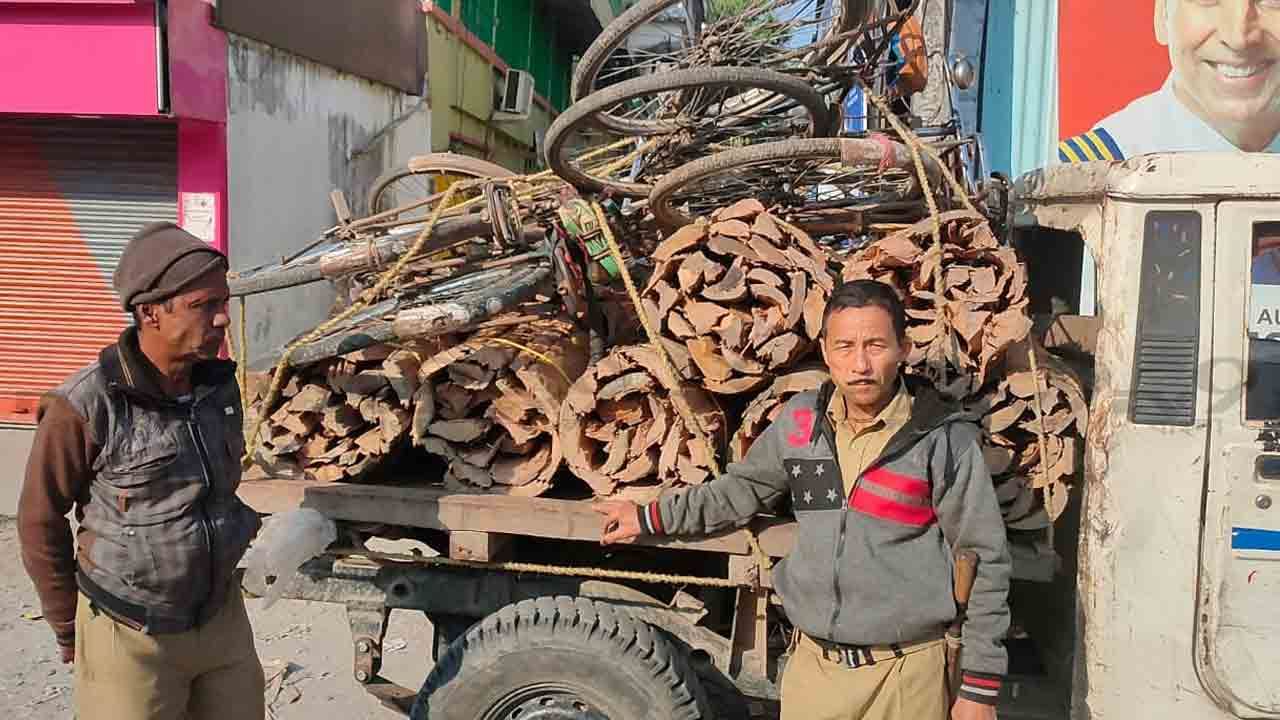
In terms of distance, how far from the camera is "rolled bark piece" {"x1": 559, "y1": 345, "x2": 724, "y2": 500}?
2633mm

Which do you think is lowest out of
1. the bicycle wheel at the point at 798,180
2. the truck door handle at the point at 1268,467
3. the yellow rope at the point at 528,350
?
the truck door handle at the point at 1268,467

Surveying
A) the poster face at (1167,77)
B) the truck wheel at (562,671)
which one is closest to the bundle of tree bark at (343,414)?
the truck wheel at (562,671)

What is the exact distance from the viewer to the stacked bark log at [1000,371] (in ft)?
8.05

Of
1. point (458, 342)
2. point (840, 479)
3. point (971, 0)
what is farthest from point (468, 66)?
point (840, 479)

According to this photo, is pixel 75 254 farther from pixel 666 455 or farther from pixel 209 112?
pixel 666 455

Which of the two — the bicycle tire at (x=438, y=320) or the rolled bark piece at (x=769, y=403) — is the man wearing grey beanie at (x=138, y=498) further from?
the rolled bark piece at (x=769, y=403)

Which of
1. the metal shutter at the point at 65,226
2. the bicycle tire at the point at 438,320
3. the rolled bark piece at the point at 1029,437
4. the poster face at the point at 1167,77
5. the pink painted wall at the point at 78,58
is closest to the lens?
the rolled bark piece at the point at 1029,437

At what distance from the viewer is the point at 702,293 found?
262cm

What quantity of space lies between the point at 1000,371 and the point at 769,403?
63 cm

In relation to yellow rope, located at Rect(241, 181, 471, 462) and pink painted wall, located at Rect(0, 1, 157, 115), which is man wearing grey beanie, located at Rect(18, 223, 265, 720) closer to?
yellow rope, located at Rect(241, 181, 471, 462)

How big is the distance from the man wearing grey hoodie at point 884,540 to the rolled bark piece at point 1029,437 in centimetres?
28

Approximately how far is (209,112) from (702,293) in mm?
6019

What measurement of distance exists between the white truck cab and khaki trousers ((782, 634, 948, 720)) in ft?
1.66

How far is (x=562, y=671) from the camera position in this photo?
8.70 ft
